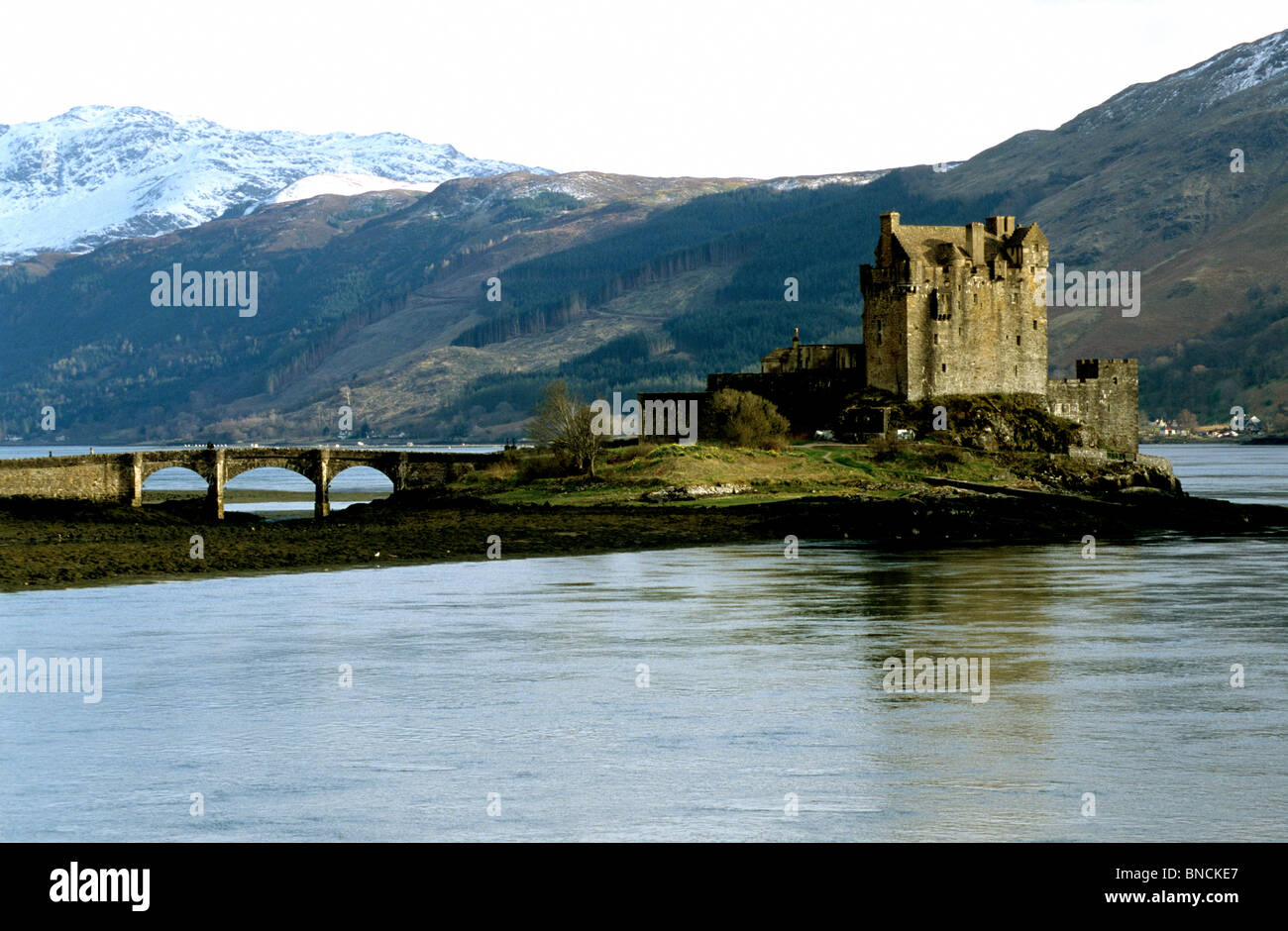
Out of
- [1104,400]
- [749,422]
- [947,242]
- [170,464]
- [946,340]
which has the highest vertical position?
[947,242]

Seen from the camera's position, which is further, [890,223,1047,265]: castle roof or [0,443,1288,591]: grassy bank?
[890,223,1047,265]: castle roof

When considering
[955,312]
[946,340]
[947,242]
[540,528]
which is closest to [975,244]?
[947,242]

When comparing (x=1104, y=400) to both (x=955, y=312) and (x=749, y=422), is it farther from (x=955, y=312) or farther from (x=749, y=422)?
(x=749, y=422)

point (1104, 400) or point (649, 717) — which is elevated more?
point (1104, 400)

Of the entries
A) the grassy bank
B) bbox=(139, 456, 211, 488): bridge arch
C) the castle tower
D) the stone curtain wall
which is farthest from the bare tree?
the stone curtain wall

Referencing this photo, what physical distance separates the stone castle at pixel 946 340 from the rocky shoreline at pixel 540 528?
45.2 feet

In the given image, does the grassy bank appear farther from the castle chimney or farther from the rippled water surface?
the castle chimney

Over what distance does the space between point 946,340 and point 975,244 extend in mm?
7678

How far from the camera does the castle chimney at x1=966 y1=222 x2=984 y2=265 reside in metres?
111

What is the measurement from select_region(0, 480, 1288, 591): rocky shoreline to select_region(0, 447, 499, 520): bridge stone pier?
79.2 inches

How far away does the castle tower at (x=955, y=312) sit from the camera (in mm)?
108625

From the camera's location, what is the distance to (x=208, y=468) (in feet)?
364

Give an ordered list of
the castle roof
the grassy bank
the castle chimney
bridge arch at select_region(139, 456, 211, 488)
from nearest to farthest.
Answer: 1. the grassy bank
2. bridge arch at select_region(139, 456, 211, 488)
3. the castle roof
4. the castle chimney

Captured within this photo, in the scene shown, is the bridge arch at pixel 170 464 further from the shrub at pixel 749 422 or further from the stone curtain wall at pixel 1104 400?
the stone curtain wall at pixel 1104 400
